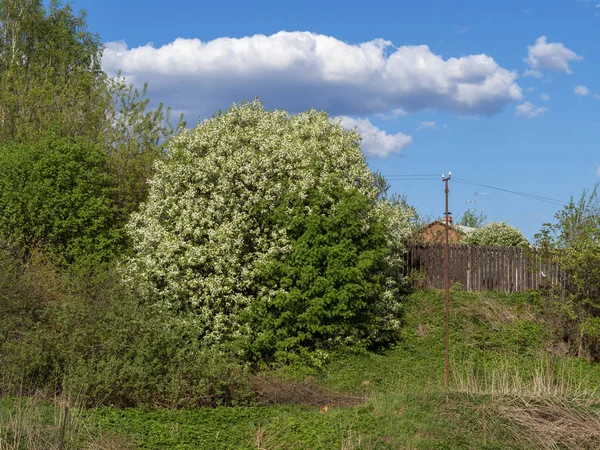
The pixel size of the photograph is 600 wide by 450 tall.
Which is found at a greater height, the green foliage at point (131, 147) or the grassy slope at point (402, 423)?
the green foliage at point (131, 147)

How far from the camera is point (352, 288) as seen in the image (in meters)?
17.2

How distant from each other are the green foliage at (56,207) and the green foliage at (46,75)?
4.07 meters

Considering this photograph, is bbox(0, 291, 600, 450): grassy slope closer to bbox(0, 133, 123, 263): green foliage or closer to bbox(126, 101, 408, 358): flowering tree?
bbox(126, 101, 408, 358): flowering tree

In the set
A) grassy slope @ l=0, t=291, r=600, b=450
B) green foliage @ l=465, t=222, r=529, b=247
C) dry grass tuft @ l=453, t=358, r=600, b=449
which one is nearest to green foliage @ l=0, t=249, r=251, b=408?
grassy slope @ l=0, t=291, r=600, b=450

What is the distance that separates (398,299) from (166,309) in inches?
305

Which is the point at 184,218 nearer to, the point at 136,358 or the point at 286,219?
the point at 286,219

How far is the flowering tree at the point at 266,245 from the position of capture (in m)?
17.2

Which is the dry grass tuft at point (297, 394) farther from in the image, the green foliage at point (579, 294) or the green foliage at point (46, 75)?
the green foliage at point (46, 75)

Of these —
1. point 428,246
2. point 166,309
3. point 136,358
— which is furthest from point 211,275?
point 428,246

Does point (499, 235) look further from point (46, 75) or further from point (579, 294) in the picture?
point (46, 75)

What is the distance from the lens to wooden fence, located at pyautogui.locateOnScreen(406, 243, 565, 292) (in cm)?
2416

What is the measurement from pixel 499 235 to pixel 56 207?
58.2 ft

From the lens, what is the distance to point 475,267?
969 inches

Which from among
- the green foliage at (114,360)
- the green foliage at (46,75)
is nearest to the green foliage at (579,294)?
the green foliage at (114,360)
